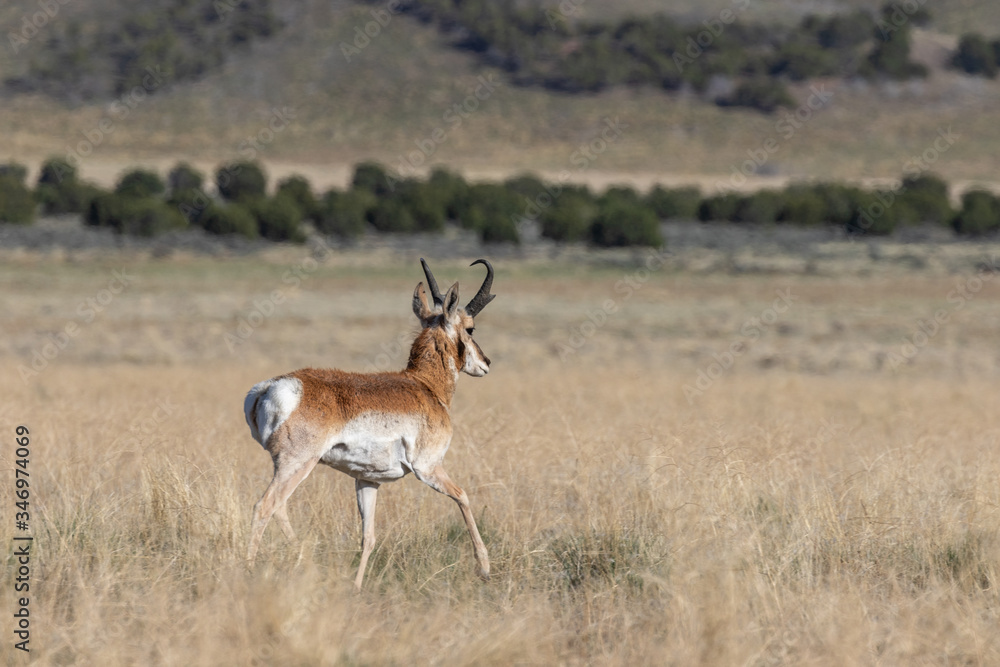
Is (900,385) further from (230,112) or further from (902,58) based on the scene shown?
(902,58)

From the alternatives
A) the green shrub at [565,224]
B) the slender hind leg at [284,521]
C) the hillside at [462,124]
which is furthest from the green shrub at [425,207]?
the slender hind leg at [284,521]

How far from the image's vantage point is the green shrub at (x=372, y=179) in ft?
208

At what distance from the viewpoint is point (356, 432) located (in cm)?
673

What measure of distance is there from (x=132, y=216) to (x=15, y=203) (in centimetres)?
597

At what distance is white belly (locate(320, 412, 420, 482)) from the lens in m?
6.73

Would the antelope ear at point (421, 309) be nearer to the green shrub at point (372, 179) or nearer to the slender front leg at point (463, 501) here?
the slender front leg at point (463, 501)

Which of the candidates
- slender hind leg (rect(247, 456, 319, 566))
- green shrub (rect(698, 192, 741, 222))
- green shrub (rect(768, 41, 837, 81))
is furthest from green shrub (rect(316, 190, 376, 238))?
green shrub (rect(768, 41, 837, 81))

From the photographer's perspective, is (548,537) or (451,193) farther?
(451,193)

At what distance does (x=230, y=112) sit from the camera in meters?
92.2

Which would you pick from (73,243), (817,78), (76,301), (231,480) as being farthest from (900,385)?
(817,78)

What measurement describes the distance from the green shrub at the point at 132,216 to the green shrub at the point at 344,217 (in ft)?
16.7

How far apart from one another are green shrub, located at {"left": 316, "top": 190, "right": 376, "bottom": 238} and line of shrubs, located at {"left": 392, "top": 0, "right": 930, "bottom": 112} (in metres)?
53.5
